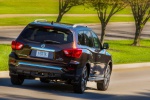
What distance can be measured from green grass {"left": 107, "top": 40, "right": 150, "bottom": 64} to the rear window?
34.4ft

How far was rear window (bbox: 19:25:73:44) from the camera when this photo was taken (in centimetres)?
1485

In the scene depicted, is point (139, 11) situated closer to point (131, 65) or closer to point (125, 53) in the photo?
point (125, 53)

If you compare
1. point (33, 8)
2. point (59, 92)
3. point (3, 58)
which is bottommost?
point (33, 8)

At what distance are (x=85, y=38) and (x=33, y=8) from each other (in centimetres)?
6004

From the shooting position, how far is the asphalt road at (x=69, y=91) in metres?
13.9

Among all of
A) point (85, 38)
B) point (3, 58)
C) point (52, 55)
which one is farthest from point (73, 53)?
point (3, 58)

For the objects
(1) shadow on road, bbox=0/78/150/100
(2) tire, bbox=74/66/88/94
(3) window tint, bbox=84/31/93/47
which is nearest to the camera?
(1) shadow on road, bbox=0/78/150/100

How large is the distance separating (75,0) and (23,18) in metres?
27.6

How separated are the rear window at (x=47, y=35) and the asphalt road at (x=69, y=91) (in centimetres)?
123

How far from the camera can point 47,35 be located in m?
15.0

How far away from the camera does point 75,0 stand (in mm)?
30234

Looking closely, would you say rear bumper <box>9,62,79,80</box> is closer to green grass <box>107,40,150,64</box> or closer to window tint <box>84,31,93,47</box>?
window tint <box>84,31,93,47</box>

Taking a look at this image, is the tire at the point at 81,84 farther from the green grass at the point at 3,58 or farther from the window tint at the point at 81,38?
the green grass at the point at 3,58

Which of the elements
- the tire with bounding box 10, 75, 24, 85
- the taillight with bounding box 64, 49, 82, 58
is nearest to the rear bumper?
the taillight with bounding box 64, 49, 82, 58
